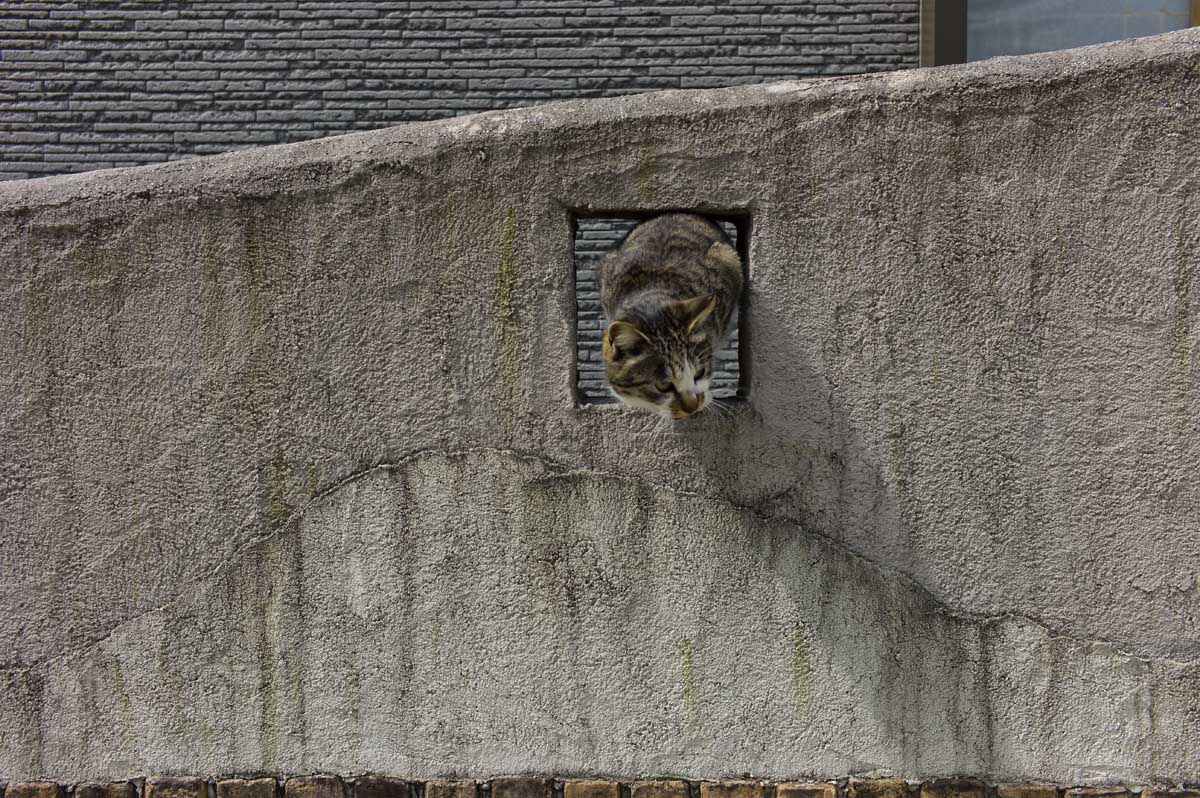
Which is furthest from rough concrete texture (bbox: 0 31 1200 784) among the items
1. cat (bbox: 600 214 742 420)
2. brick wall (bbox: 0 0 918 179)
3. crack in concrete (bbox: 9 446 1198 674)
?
brick wall (bbox: 0 0 918 179)

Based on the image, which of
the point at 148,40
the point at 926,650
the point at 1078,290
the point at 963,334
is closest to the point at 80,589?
the point at 926,650

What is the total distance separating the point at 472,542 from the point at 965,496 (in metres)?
1.45

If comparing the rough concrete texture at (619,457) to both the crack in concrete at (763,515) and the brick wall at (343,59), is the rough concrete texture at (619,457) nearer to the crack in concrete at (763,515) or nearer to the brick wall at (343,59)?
the crack in concrete at (763,515)

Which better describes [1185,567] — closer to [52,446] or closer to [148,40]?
[52,446]

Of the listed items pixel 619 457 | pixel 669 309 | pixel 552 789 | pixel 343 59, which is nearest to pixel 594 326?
pixel 343 59

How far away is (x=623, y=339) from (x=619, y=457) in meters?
0.40

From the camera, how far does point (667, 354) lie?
2.67 m

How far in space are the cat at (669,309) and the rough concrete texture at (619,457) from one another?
0.12 metres

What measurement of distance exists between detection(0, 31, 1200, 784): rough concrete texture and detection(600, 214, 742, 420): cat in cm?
12

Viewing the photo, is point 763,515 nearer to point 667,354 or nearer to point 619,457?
point 619,457

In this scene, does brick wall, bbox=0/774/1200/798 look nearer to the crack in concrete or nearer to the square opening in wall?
the crack in concrete

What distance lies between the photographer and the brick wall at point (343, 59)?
556cm

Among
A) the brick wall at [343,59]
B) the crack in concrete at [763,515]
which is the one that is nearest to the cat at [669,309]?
the crack in concrete at [763,515]

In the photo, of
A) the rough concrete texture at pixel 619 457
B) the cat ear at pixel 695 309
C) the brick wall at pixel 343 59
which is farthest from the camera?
the brick wall at pixel 343 59
